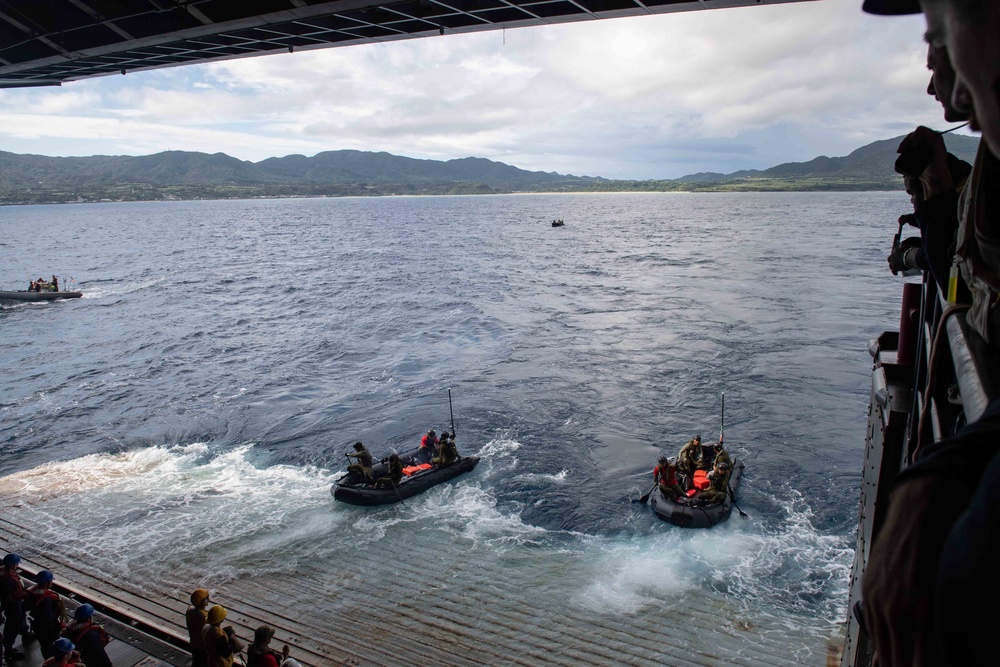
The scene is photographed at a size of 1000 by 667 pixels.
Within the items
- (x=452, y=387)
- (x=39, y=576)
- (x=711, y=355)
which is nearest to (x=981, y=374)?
(x=39, y=576)

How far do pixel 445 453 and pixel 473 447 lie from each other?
12.5 ft

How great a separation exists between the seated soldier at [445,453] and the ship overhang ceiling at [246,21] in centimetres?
1525

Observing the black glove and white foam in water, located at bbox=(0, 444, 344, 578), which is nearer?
the black glove

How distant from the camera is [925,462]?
1327mm

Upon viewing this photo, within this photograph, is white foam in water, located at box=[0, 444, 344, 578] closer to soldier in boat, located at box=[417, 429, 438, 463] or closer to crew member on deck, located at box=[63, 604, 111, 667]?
soldier in boat, located at box=[417, 429, 438, 463]

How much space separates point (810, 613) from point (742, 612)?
74.8 inches

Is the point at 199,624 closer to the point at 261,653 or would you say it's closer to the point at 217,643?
the point at 217,643

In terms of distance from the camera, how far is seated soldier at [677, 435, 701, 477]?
24.3 metres

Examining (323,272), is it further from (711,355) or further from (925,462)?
(925,462)

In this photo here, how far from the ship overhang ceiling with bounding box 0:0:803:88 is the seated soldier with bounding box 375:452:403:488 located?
15333 millimetres

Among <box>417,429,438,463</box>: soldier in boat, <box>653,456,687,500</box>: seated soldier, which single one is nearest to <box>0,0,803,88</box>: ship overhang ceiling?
<box>653,456,687,500</box>: seated soldier

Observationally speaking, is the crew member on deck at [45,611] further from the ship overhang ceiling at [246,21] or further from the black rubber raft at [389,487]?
the ship overhang ceiling at [246,21]

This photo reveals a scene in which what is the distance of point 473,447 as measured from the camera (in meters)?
29.6

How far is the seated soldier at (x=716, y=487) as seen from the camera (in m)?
22.4
